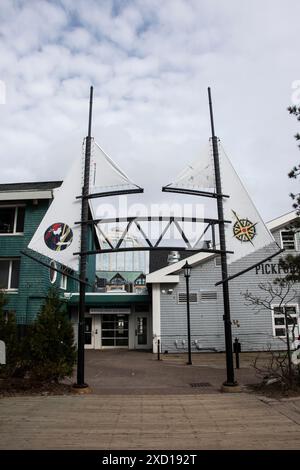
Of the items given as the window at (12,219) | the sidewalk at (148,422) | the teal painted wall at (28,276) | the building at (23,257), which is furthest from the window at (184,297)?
the sidewalk at (148,422)

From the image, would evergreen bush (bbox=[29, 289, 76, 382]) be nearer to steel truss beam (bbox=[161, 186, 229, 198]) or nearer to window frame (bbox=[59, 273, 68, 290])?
steel truss beam (bbox=[161, 186, 229, 198])

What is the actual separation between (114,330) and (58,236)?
16472mm

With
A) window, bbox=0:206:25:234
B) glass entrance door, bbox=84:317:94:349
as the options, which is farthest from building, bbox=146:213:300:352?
window, bbox=0:206:25:234

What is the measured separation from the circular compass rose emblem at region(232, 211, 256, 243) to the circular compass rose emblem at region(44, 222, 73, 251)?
14.2ft

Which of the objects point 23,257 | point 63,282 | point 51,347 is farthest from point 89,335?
point 51,347

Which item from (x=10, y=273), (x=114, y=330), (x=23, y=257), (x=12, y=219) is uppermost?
(x=12, y=219)

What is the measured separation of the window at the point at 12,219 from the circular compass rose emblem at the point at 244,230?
1249 centimetres

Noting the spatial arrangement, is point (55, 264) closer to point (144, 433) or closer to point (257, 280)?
point (257, 280)

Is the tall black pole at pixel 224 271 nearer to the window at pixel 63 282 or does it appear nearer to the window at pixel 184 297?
the window at pixel 184 297

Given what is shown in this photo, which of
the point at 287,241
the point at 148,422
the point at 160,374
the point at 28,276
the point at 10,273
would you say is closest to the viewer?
the point at 148,422

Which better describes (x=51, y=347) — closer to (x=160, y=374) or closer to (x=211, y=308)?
(x=160, y=374)

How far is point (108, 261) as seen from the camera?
112438 mm

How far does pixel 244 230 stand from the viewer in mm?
10414

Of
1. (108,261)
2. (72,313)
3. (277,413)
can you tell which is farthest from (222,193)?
(108,261)
